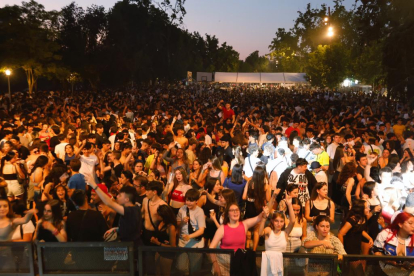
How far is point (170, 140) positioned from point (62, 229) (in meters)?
4.69

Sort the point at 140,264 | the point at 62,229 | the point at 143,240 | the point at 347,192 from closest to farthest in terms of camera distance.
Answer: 1. the point at 140,264
2. the point at 62,229
3. the point at 143,240
4. the point at 347,192

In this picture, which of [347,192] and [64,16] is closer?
[347,192]

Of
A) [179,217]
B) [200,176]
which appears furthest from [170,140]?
[179,217]

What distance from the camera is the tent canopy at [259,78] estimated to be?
156 ft

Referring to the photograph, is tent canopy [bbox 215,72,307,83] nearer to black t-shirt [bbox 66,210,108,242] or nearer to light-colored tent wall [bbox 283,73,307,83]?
light-colored tent wall [bbox 283,73,307,83]

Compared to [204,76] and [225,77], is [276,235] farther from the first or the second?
[204,76]

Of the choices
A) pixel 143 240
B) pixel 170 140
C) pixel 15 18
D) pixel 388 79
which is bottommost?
pixel 143 240

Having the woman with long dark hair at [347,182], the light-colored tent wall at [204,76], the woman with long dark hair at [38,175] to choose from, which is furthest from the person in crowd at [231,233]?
the light-colored tent wall at [204,76]

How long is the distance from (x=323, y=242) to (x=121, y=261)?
7.61ft

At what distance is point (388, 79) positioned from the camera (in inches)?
830

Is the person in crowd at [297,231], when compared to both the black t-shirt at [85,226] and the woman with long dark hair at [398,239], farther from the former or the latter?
the black t-shirt at [85,226]

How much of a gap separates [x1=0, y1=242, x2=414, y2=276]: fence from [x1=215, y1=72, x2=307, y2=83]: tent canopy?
142 ft

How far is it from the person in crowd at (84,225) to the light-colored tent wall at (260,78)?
4290 centimetres

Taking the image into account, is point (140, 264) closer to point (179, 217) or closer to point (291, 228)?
point (179, 217)
